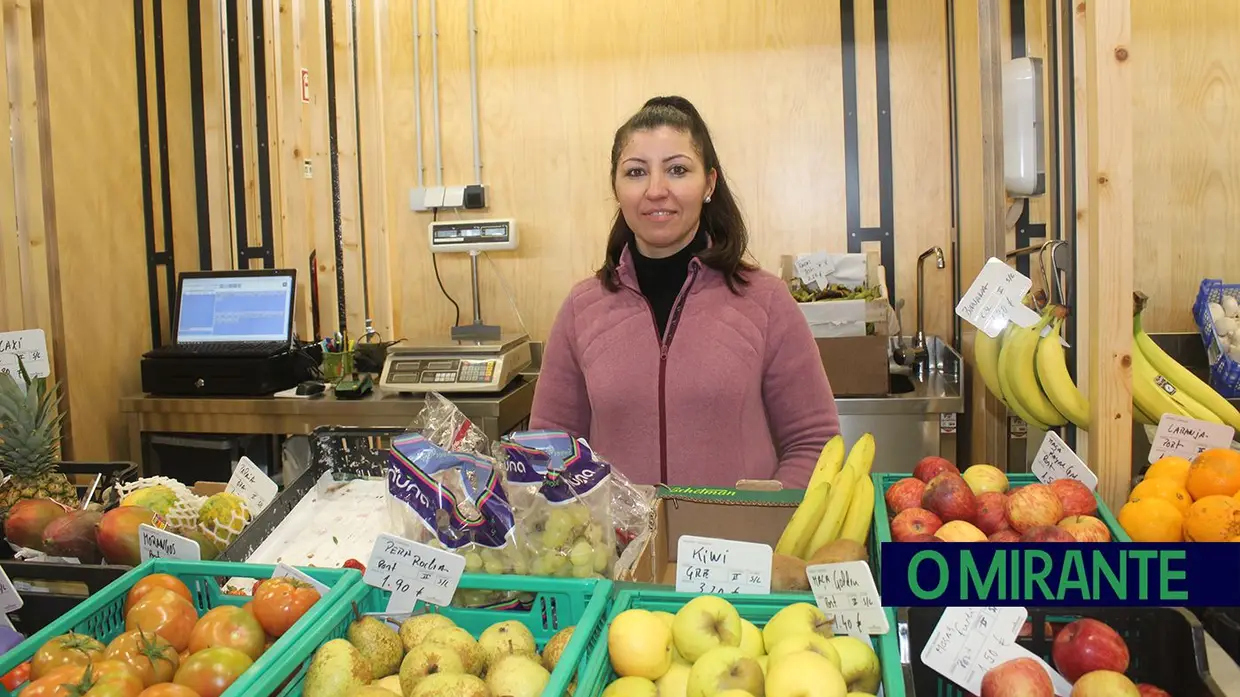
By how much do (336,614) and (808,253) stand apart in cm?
301

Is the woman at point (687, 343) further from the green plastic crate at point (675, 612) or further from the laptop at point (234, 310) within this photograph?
the laptop at point (234, 310)

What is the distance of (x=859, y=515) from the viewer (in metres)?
1.41

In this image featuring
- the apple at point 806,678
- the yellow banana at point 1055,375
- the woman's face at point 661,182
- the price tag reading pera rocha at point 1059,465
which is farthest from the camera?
the woman's face at point 661,182

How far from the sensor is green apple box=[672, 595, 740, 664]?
3.31 feet

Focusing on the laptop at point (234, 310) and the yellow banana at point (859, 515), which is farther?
the laptop at point (234, 310)

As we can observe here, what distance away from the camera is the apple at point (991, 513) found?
52.8 inches

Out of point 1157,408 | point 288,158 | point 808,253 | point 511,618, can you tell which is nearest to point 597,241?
point 808,253

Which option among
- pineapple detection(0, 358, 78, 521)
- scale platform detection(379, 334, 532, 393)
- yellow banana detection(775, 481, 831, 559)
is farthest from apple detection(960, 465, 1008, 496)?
scale platform detection(379, 334, 532, 393)

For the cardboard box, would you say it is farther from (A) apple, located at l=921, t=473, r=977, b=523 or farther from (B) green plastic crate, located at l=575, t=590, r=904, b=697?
(B) green plastic crate, located at l=575, t=590, r=904, b=697

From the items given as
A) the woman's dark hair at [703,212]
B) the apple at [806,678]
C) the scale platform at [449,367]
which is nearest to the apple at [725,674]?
the apple at [806,678]

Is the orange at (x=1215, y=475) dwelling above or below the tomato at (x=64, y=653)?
above

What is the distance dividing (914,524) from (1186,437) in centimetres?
56

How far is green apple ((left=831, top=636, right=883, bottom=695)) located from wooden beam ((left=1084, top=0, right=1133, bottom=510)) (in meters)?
0.74

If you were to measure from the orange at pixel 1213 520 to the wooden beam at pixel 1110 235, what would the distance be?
→ 0.24 metres
